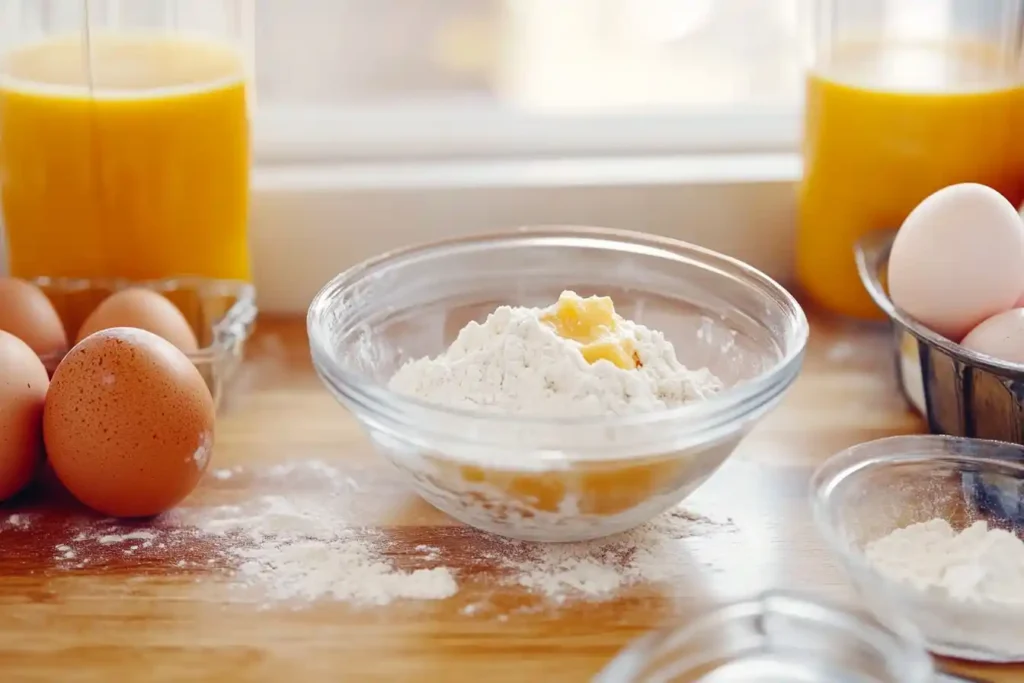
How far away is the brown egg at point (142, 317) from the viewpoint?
3.19 feet

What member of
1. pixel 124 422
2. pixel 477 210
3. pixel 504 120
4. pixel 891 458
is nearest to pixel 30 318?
pixel 124 422

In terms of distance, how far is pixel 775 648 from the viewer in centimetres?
75

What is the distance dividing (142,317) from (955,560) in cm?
60

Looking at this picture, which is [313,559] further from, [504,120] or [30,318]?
[504,120]

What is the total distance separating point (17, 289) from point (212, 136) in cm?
21

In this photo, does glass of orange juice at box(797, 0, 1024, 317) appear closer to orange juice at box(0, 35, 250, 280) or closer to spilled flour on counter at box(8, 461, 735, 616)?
spilled flour on counter at box(8, 461, 735, 616)

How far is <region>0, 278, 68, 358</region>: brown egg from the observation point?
0.98 metres

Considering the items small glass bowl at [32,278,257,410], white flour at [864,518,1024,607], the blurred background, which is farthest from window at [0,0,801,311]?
white flour at [864,518,1024,607]

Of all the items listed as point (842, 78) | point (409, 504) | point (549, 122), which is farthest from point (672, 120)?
point (409, 504)

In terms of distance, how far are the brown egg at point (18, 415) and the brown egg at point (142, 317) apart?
8cm

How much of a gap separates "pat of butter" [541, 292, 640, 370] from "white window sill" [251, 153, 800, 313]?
344 millimetres

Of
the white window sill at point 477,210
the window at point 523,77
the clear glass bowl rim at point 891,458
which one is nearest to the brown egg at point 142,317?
the white window sill at point 477,210

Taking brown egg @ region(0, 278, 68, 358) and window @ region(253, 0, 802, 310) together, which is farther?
window @ region(253, 0, 802, 310)

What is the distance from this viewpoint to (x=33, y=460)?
894mm
